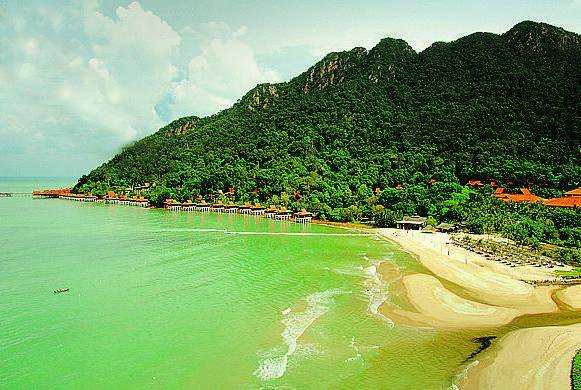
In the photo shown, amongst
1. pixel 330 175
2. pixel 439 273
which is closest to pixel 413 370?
pixel 439 273

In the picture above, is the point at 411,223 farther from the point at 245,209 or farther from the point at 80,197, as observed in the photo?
the point at 80,197

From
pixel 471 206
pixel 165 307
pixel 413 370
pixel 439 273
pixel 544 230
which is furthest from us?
pixel 471 206

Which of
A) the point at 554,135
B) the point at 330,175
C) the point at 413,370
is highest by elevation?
the point at 554,135

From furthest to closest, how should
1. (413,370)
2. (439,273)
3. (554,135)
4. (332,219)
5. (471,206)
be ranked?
(554,135), (332,219), (471,206), (439,273), (413,370)

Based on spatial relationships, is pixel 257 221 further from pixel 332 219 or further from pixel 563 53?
pixel 563 53

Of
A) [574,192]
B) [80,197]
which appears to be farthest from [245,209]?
[80,197]

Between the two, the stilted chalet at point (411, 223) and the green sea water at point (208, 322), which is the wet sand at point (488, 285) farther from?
the stilted chalet at point (411, 223)

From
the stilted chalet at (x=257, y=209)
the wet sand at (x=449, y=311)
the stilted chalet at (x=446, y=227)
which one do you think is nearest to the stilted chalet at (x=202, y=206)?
the stilted chalet at (x=257, y=209)

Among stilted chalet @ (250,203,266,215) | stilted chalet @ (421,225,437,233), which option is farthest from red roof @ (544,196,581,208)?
stilted chalet @ (250,203,266,215)
